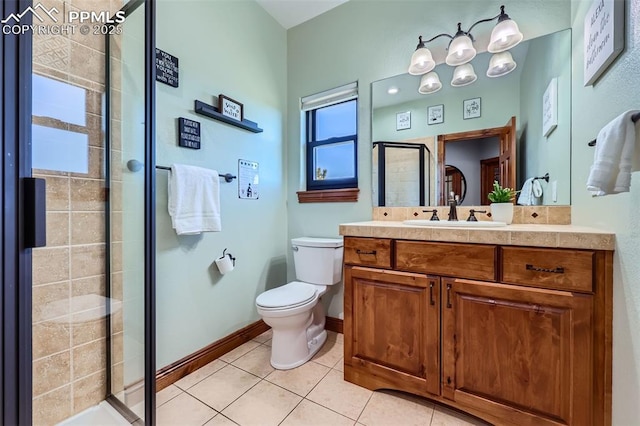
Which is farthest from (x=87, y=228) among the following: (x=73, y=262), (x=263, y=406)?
(x=263, y=406)

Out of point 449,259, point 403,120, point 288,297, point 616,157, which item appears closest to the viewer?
point 616,157

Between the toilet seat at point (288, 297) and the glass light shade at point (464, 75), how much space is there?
167 cm

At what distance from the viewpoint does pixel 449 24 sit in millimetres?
1722

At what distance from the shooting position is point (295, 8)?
2.15m

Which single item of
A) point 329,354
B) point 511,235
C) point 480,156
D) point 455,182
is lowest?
point 329,354

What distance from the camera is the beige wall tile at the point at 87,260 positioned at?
3.67ft

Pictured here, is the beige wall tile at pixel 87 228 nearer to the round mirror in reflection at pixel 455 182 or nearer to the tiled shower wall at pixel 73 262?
the tiled shower wall at pixel 73 262

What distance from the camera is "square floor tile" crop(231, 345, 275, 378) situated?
64.2 inches

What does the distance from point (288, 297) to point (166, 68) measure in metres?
1.51

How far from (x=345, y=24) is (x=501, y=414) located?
8.58 feet

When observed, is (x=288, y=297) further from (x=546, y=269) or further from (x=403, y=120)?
(x=403, y=120)

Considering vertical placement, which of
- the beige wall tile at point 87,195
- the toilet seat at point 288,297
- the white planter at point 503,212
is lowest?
the toilet seat at point 288,297

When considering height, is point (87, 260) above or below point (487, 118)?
below
